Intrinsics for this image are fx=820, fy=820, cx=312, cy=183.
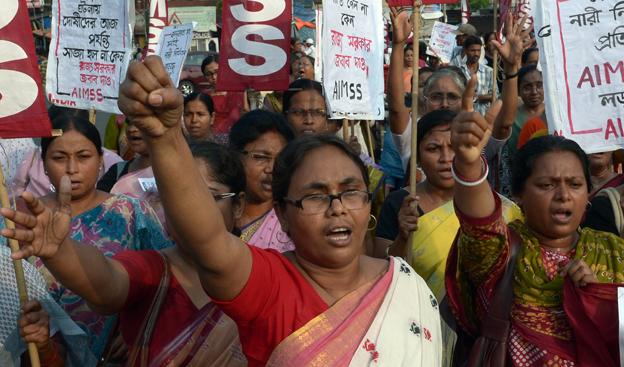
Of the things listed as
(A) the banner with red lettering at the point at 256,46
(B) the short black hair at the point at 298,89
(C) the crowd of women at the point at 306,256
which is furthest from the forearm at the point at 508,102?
(A) the banner with red lettering at the point at 256,46

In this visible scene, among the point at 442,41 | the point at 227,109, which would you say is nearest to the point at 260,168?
the point at 227,109

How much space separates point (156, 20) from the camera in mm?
9617

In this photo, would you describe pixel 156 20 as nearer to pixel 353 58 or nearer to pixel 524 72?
pixel 353 58

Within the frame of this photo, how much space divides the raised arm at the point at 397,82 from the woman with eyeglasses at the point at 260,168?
0.94 meters

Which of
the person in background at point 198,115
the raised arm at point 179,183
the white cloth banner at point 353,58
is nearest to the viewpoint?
the raised arm at point 179,183

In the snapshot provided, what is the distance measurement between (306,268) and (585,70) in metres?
1.77

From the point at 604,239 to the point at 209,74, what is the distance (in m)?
6.90

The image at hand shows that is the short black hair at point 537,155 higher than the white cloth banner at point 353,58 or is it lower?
lower

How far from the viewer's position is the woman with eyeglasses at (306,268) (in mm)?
1935

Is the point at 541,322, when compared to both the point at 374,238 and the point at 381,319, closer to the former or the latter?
A: the point at 381,319

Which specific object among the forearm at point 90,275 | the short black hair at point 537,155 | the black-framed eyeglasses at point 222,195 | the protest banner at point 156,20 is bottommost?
the forearm at point 90,275

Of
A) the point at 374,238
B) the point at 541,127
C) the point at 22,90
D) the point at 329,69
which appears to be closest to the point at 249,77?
the point at 329,69

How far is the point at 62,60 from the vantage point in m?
6.27

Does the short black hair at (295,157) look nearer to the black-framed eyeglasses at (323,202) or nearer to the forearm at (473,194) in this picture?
the black-framed eyeglasses at (323,202)
